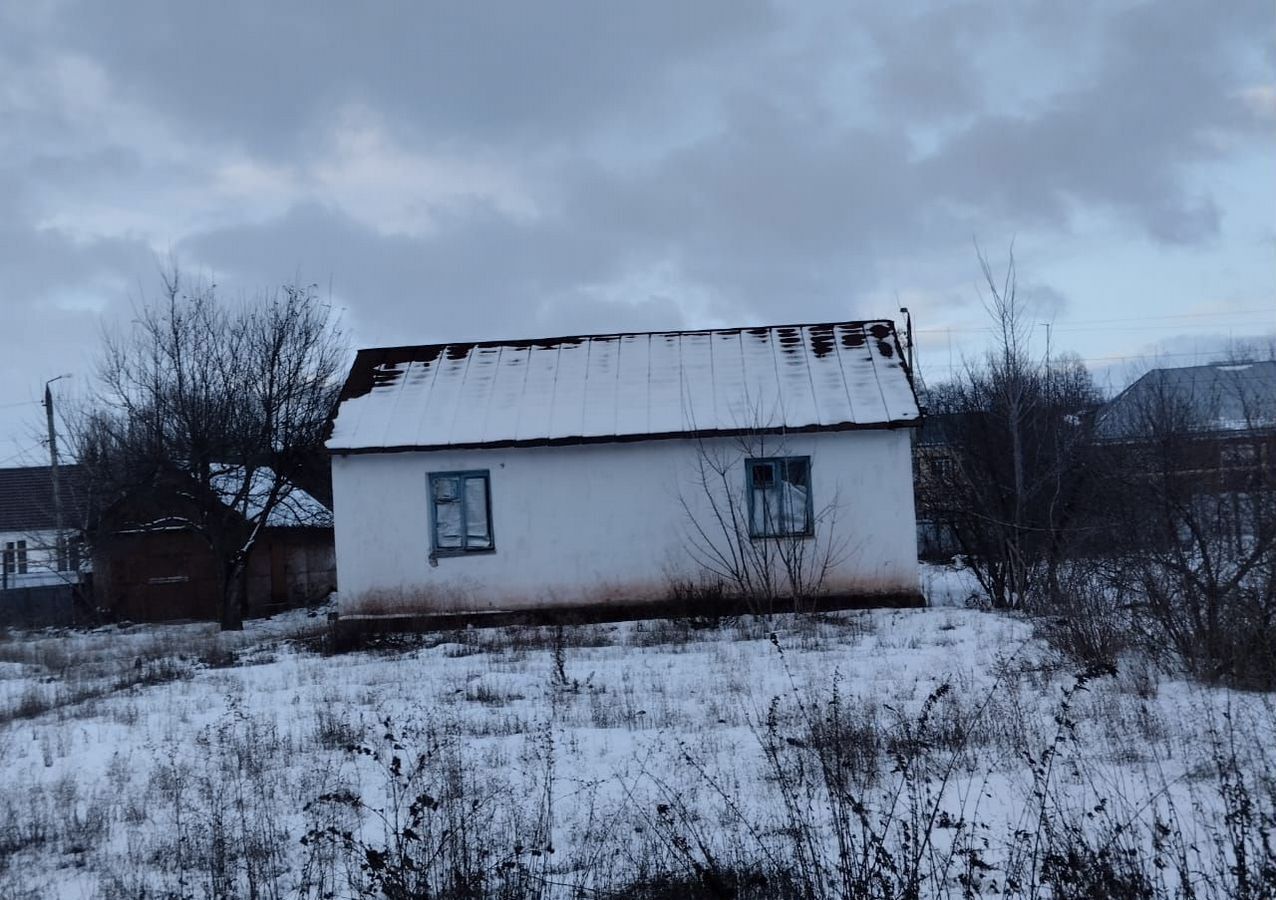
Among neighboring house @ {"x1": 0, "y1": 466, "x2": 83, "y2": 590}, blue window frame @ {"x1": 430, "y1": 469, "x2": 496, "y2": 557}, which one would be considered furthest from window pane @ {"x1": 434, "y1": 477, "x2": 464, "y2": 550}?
neighboring house @ {"x1": 0, "y1": 466, "x2": 83, "y2": 590}

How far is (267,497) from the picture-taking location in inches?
→ 959

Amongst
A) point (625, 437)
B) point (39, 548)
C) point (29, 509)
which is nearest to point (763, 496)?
point (625, 437)

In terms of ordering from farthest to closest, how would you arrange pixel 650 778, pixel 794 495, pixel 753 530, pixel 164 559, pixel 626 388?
pixel 164 559, pixel 626 388, pixel 794 495, pixel 753 530, pixel 650 778

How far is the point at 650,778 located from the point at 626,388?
11.9 meters

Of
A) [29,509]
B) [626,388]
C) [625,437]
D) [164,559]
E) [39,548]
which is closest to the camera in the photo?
[625,437]

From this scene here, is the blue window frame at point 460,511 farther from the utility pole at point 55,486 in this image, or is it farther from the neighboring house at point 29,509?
the neighboring house at point 29,509

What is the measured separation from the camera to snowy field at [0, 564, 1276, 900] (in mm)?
4844

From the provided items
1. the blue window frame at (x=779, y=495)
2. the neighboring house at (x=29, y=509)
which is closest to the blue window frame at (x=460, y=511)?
the blue window frame at (x=779, y=495)

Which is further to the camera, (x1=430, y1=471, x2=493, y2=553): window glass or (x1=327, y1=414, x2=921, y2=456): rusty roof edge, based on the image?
(x1=430, y1=471, x2=493, y2=553): window glass

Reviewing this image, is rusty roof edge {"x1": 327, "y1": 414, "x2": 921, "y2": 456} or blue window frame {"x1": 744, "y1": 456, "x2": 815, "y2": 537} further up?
rusty roof edge {"x1": 327, "y1": 414, "x2": 921, "y2": 456}

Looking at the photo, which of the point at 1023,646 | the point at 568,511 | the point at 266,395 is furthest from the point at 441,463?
the point at 1023,646

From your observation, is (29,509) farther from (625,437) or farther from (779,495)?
(779,495)

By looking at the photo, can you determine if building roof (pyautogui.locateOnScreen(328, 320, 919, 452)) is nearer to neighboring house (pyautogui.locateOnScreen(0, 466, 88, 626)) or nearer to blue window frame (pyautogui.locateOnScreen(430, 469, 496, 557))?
blue window frame (pyautogui.locateOnScreen(430, 469, 496, 557))

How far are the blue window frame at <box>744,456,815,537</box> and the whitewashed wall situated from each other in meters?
0.17
